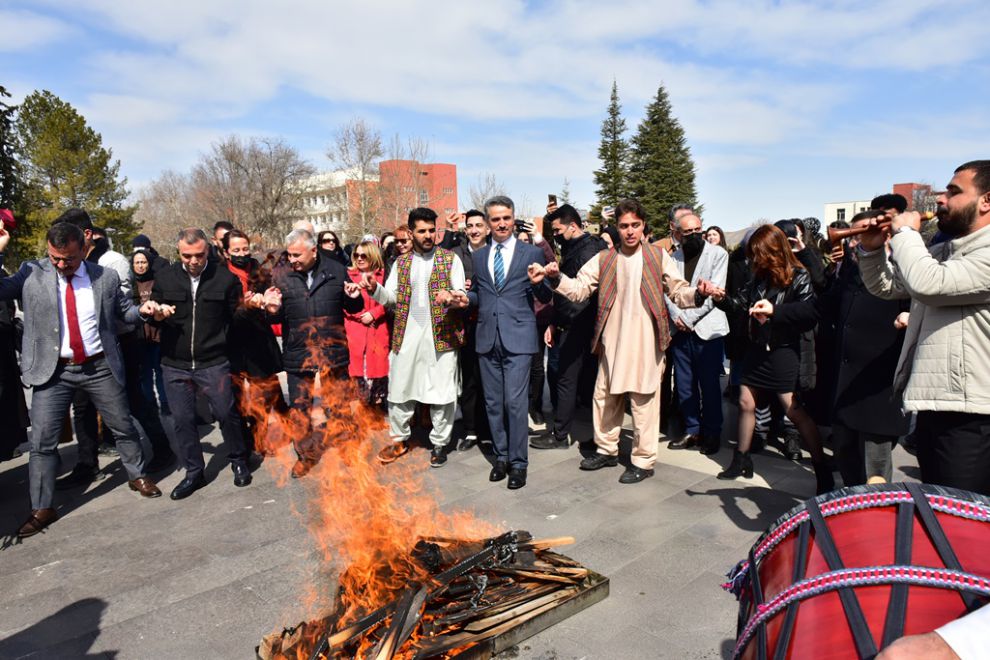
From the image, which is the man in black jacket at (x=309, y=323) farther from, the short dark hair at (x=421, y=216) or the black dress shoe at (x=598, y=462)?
the black dress shoe at (x=598, y=462)

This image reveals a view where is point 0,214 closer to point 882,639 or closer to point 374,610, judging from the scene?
point 374,610

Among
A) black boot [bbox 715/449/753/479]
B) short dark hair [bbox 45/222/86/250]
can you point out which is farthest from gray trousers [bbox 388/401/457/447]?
short dark hair [bbox 45/222/86/250]

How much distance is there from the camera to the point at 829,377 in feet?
19.6

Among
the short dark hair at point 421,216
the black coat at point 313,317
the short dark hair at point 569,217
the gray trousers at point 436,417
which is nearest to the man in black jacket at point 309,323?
the black coat at point 313,317

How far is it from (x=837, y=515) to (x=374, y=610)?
88.3 inches

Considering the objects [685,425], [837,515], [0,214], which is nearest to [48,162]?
[0,214]

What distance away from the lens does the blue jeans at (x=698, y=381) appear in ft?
20.0

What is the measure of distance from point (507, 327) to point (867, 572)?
4.07 meters

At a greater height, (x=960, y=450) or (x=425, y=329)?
(x=425, y=329)

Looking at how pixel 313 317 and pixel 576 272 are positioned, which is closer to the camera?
pixel 313 317

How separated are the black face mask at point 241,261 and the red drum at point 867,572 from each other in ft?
17.9

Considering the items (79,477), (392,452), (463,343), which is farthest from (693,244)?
(79,477)

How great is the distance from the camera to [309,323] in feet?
18.7

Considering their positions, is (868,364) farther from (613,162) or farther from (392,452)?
(613,162)
